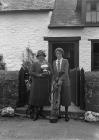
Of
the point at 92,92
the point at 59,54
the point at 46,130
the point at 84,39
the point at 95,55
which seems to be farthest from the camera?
the point at 95,55

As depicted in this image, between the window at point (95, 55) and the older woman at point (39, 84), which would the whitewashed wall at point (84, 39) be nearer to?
the window at point (95, 55)

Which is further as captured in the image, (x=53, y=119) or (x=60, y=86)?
(x=60, y=86)

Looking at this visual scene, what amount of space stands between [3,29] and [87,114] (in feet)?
25.2

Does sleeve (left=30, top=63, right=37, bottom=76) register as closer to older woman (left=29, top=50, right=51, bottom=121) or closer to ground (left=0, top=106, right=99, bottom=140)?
older woman (left=29, top=50, right=51, bottom=121)

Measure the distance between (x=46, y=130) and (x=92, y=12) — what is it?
8617 millimetres

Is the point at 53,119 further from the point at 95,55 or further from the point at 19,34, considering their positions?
the point at 19,34

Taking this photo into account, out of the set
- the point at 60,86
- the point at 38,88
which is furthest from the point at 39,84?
the point at 60,86

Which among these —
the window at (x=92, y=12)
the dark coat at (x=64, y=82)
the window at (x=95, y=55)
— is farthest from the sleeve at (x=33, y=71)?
the window at (x=92, y=12)

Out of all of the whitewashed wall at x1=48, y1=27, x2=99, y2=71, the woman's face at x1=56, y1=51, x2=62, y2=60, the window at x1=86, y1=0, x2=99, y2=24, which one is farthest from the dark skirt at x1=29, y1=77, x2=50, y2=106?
the window at x1=86, y1=0, x2=99, y2=24

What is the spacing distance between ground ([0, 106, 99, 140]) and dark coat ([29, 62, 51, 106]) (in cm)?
47

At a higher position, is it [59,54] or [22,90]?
[59,54]

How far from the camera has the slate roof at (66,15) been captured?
1364 cm

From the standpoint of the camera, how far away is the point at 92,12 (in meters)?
14.0

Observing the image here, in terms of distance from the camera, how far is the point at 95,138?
20.0 feet
